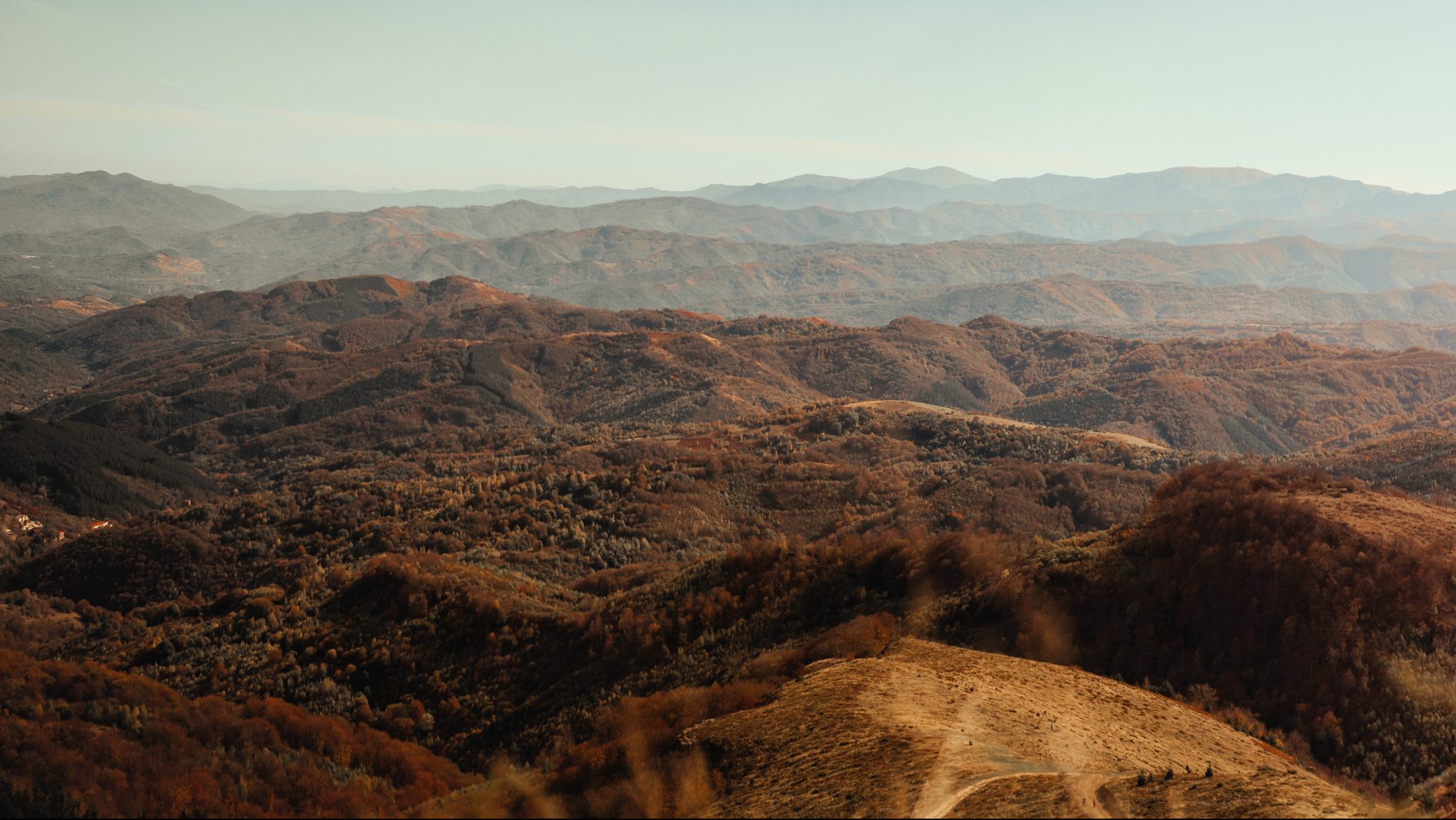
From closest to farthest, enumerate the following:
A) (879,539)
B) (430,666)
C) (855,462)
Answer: (430,666), (879,539), (855,462)

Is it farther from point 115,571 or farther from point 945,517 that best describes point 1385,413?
point 115,571

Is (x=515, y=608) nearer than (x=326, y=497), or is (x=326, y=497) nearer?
(x=515, y=608)

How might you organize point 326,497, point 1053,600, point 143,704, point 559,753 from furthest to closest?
point 326,497 < point 1053,600 < point 143,704 < point 559,753

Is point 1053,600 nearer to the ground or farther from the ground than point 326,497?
farther from the ground

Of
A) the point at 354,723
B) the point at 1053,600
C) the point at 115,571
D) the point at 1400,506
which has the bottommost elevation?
the point at 115,571

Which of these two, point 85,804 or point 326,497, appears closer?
point 85,804

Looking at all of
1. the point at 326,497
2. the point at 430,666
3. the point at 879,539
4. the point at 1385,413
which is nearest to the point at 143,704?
the point at 430,666

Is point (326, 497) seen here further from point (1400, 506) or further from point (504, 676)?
point (1400, 506)

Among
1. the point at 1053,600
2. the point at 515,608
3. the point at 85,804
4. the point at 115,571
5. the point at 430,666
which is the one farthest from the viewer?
the point at 115,571

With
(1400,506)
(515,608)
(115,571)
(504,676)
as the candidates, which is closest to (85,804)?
(504,676)
